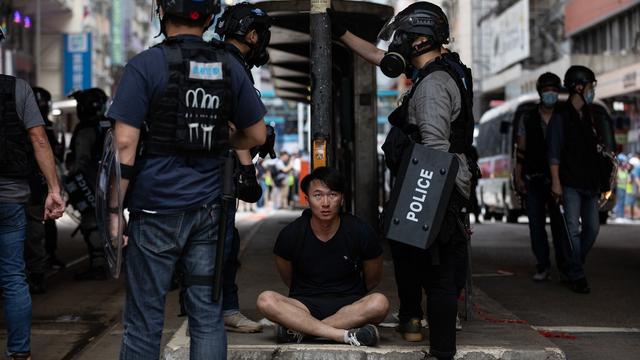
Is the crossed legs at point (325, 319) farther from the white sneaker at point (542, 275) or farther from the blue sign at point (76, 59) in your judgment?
the blue sign at point (76, 59)

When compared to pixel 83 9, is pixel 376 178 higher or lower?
lower

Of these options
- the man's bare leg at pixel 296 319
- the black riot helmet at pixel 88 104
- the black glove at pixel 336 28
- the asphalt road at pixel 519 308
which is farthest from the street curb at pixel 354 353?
the black riot helmet at pixel 88 104

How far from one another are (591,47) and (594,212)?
40.1 m

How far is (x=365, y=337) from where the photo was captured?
18.8ft

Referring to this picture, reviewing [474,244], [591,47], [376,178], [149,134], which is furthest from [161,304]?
[591,47]

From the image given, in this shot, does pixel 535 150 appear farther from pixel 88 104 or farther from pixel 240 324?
pixel 240 324

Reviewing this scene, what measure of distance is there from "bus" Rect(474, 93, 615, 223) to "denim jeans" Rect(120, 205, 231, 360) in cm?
2005

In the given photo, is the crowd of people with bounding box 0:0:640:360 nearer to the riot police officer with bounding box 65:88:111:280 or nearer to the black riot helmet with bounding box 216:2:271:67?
the black riot helmet with bounding box 216:2:271:67

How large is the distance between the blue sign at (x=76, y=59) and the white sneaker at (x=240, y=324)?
4167 centimetres

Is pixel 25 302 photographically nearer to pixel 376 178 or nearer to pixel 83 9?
pixel 376 178

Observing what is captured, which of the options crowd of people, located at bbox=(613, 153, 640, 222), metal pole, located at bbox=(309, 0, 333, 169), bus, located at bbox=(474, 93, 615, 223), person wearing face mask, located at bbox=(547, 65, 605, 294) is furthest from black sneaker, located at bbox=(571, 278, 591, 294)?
crowd of people, located at bbox=(613, 153, 640, 222)

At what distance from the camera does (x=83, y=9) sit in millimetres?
49250

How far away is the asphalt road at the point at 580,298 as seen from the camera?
718cm

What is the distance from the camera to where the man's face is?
605 centimetres
